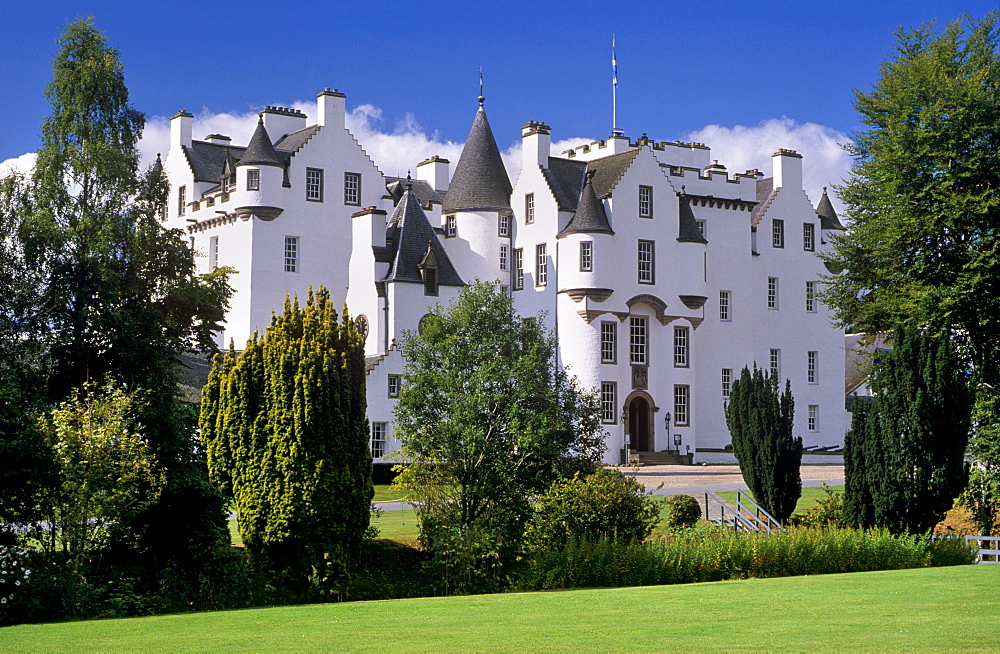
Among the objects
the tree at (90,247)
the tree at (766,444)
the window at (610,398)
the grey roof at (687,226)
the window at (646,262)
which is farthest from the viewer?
the grey roof at (687,226)

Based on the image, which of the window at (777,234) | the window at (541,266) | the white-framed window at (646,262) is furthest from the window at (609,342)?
the window at (777,234)

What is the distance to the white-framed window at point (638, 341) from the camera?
58.0 metres

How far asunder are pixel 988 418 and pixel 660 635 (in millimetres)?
23363

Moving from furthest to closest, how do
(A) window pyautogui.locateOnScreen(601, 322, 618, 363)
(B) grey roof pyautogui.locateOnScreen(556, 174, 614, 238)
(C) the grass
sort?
(A) window pyautogui.locateOnScreen(601, 322, 618, 363) < (B) grey roof pyautogui.locateOnScreen(556, 174, 614, 238) < (C) the grass

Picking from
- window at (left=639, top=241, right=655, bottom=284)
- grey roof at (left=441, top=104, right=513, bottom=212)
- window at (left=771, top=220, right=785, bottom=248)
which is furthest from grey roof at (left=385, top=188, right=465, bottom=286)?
window at (left=771, top=220, right=785, bottom=248)

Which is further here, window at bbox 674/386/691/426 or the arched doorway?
window at bbox 674/386/691/426

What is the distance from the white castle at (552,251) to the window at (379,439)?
0.32 feet

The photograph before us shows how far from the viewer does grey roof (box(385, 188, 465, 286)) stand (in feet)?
183

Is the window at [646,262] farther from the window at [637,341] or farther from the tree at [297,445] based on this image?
the tree at [297,445]

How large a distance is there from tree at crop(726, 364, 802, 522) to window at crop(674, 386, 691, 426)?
24.1 metres

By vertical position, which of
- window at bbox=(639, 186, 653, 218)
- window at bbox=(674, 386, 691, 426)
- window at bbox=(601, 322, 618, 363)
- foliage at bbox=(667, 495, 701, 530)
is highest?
window at bbox=(639, 186, 653, 218)

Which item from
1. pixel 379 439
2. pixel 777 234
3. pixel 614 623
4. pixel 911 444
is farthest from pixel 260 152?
pixel 614 623

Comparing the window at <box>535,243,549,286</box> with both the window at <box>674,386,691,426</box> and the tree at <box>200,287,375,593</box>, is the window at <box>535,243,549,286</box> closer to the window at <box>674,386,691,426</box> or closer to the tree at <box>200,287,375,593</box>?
the window at <box>674,386,691,426</box>

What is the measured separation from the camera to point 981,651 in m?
12.9
